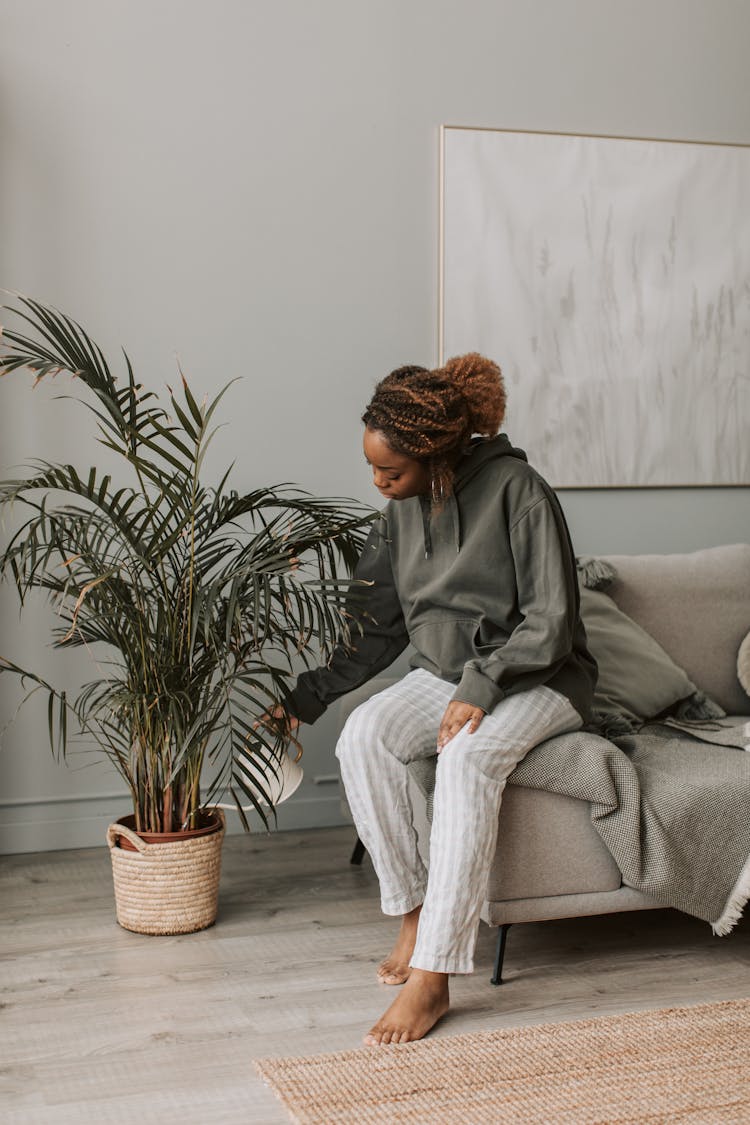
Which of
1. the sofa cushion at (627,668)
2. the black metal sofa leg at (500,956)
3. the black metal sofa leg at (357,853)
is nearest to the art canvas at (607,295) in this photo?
the sofa cushion at (627,668)

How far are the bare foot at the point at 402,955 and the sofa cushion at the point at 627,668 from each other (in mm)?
704

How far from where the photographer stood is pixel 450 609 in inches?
92.7

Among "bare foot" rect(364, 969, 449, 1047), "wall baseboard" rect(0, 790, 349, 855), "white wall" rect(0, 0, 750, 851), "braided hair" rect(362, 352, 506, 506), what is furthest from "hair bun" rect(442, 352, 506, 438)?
"wall baseboard" rect(0, 790, 349, 855)

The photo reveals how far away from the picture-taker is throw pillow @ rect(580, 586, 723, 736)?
2721mm

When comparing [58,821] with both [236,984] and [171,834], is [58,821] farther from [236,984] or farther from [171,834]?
[236,984]

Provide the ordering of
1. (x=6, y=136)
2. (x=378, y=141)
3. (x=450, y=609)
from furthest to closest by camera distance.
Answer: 1. (x=378, y=141)
2. (x=6, y=136)
3. (x=450, y=609)

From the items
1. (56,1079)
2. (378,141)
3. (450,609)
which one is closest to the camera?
(56,1079)

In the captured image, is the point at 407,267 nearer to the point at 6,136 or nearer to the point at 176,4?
the point at 176,4

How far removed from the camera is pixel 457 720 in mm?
A: 2135

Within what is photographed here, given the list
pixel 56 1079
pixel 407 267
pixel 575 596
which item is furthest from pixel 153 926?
pixel 407 267

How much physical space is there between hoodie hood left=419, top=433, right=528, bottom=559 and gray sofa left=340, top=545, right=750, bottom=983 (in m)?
0.51

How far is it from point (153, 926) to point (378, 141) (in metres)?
2.12

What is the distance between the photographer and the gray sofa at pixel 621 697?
2.20 meters

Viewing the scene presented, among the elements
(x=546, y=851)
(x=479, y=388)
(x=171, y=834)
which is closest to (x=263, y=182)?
(x=479, y=388)
